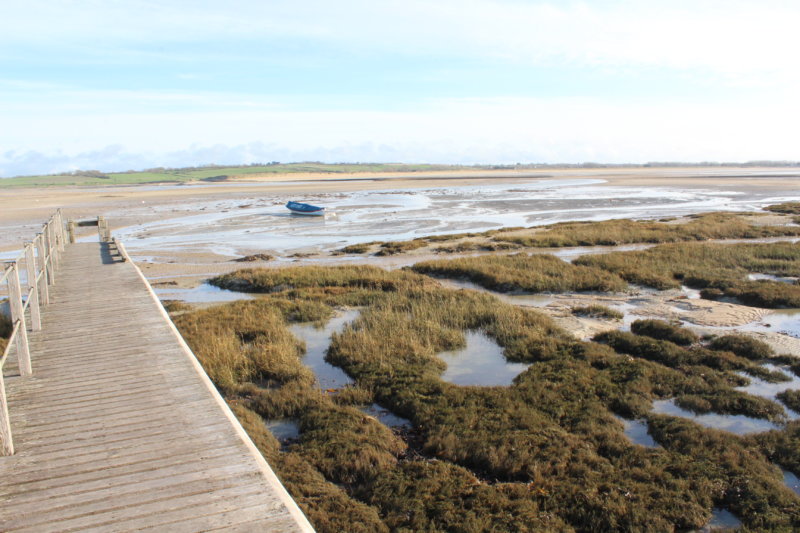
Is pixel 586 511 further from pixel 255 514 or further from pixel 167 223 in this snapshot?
pixel 167 223

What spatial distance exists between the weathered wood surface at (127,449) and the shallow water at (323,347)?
3679 mm

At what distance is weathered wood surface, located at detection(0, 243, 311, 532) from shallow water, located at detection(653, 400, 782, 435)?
753 cm

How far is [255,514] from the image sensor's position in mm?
4836

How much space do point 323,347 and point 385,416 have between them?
4.78m

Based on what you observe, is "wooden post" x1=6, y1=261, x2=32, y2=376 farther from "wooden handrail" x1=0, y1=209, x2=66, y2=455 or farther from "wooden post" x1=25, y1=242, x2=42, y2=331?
"wooden post" x1=25, y1=242, x2=42, y2=331

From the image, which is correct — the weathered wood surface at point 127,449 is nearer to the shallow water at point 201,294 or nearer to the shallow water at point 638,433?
the shallow water at point 638,433

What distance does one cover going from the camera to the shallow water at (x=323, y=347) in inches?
483

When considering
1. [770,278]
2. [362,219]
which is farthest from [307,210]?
[770,278]

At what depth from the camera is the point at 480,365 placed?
13195mm

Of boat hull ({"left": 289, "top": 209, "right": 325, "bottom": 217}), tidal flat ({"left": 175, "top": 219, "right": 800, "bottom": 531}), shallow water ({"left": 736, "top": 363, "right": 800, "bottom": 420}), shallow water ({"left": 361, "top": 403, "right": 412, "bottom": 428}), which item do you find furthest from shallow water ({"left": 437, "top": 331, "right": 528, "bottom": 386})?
boat hull ({"left": 289, "top": 209, "right": 325, "bottom": 217})

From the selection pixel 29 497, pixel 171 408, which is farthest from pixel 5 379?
pixel 29 497

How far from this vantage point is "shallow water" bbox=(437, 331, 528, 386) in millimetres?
12258

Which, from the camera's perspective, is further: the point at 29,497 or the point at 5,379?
the point at 5,379

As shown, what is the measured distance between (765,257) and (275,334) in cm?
→ 2189
